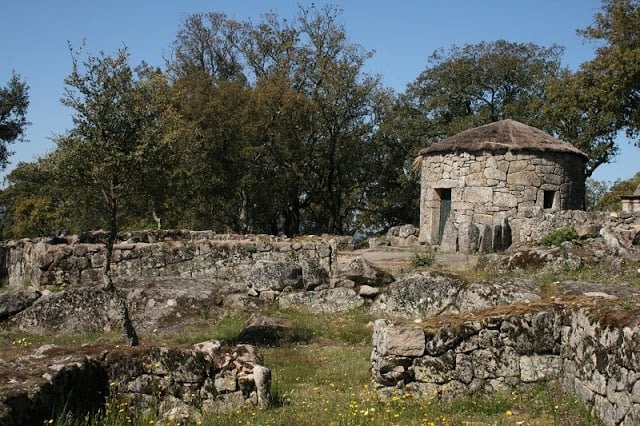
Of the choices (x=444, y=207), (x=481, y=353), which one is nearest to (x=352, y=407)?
(x=481, y=353)

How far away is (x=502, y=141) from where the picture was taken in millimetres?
22812

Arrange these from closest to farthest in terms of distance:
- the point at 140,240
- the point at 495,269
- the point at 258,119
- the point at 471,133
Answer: the point at 495,269, the point at 140,240, the point at 471,133, the point at 258,119

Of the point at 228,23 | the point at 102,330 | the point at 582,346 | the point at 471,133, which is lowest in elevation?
the point at 102,330

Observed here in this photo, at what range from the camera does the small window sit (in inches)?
905

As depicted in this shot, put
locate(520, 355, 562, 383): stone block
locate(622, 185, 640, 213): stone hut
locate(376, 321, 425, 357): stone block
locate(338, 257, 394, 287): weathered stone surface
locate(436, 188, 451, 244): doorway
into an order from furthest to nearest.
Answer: locate(622, 185, 640, 213): stone hut
locate(436, 188, 451, 244): doorway
locate(338, 257, 394, 287): weathered stone surface
locate(376, 321, 425, 357): stone block
locate(520, 355, 562, 383): stone block

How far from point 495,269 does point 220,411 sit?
909 cm

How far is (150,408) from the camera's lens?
230 inches

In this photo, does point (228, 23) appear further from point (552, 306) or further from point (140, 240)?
point (552, 306)

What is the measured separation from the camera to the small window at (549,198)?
2298cm

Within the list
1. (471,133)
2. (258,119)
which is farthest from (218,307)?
(258,119)

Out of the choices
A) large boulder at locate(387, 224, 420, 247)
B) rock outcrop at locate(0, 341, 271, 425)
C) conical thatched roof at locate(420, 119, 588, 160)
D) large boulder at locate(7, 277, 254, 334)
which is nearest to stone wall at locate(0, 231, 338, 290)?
large boulder at locate(7, 277, 254, 334)

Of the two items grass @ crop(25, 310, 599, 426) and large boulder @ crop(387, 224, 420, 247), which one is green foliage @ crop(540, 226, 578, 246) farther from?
grass @ crop(25, 310, 599, 426)

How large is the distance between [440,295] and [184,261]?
600cm

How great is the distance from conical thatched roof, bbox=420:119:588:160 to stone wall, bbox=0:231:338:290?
1014cm
